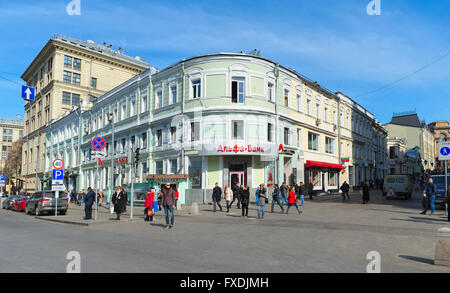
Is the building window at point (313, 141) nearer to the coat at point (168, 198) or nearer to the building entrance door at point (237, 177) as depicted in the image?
the building entrance door at point (237, 177)

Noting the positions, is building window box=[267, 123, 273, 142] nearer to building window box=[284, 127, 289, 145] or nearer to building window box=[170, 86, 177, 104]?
building window box=[284, 127, 289, 145]

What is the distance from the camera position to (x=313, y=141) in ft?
121

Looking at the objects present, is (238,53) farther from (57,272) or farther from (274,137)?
(57,272)

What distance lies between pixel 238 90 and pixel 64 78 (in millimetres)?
43806

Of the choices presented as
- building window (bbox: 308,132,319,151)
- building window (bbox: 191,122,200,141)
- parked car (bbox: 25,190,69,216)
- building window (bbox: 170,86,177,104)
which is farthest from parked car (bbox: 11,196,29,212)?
building window (bbox: 308,132,319,151)

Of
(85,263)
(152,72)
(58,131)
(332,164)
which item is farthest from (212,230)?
(58,131)

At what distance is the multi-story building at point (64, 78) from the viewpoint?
5897 centimetres

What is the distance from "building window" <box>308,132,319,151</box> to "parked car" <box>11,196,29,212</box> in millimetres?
27308

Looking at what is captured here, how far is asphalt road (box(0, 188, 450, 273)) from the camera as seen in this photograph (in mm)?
7398

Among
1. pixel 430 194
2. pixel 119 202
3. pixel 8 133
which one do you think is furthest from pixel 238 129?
pixel 8 133

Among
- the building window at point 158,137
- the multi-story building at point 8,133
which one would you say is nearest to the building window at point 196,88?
the building window at point 158,137
